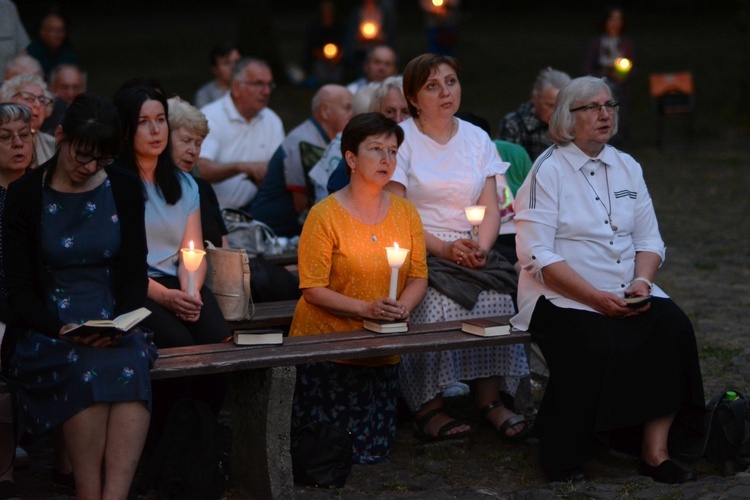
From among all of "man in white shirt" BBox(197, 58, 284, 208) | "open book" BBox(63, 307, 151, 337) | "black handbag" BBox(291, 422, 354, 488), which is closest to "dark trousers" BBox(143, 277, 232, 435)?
"black handbag" BBox(291, 422, 354, 488)

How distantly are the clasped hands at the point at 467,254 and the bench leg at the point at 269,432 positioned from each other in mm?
1343

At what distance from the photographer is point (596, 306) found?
17.8 feet

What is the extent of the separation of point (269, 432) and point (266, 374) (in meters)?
0.24

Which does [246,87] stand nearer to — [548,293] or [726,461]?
[548,293]

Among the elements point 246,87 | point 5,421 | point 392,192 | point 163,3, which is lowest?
point 5,421

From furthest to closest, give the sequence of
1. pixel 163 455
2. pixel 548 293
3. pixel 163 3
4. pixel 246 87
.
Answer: pixel 163 3
pixel 246 87
pixel 548 293
pixel 163 455

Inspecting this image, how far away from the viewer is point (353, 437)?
5.67 metres

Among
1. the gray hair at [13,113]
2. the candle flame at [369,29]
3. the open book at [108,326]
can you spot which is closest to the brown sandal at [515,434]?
the open book at [108,326]

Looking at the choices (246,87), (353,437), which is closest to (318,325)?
(353,437)

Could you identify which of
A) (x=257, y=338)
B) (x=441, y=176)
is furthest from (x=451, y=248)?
(x=257, y=338)

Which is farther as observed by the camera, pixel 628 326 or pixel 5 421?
pixel 628 326

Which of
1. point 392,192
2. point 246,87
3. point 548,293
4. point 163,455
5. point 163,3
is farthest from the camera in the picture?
point 163,3

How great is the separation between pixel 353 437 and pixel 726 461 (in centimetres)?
168

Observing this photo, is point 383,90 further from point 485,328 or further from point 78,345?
point 78,345
